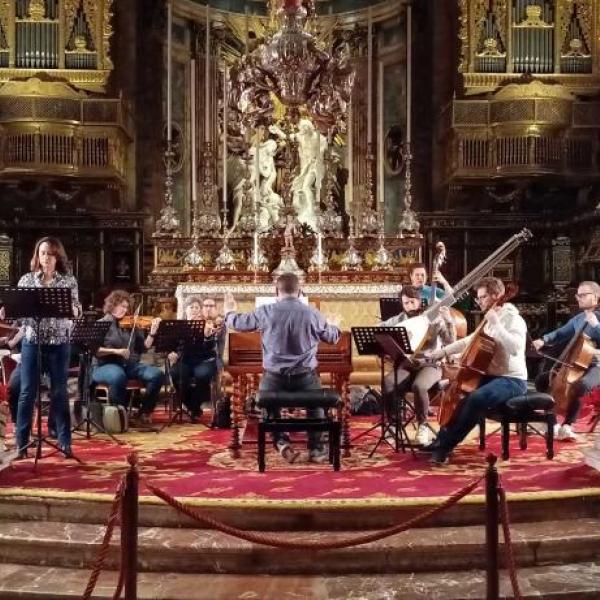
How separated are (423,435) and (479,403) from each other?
1.42m

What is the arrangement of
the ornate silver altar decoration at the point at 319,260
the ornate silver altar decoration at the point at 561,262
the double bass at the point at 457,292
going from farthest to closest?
the ornate silver altar decoration at the point at 561,262 → the ornate silver altar decoration at the point at 319,260 → the double bass at the point at 457,292

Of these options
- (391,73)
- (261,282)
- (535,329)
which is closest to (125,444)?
(261,282)

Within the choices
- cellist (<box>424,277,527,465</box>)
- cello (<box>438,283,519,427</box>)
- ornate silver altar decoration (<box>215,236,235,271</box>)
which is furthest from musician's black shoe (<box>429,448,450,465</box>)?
ornate silver altar decoration (<box>215,236,235,271</box>)

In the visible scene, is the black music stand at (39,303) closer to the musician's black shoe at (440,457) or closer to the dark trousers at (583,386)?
the musician's black shoe at (440,457)

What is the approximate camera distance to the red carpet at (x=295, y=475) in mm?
6688

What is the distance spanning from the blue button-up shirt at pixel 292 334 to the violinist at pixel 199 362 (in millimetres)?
2631

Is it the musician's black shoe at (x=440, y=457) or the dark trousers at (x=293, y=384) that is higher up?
the dark trousers at (x=293, y=384)

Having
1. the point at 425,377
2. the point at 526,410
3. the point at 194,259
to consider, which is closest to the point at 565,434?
the point at 425,377

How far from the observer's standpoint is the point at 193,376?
10789 millimetres

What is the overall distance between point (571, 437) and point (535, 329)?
7.72 metres

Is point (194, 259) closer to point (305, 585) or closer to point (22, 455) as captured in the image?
point (22, 455)

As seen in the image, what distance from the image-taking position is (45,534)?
20.4 feet

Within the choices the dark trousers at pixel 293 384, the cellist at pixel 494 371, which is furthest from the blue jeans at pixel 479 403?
the dark trousers at pixel 293 384

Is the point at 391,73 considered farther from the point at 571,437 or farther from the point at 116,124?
the point at 571,437
